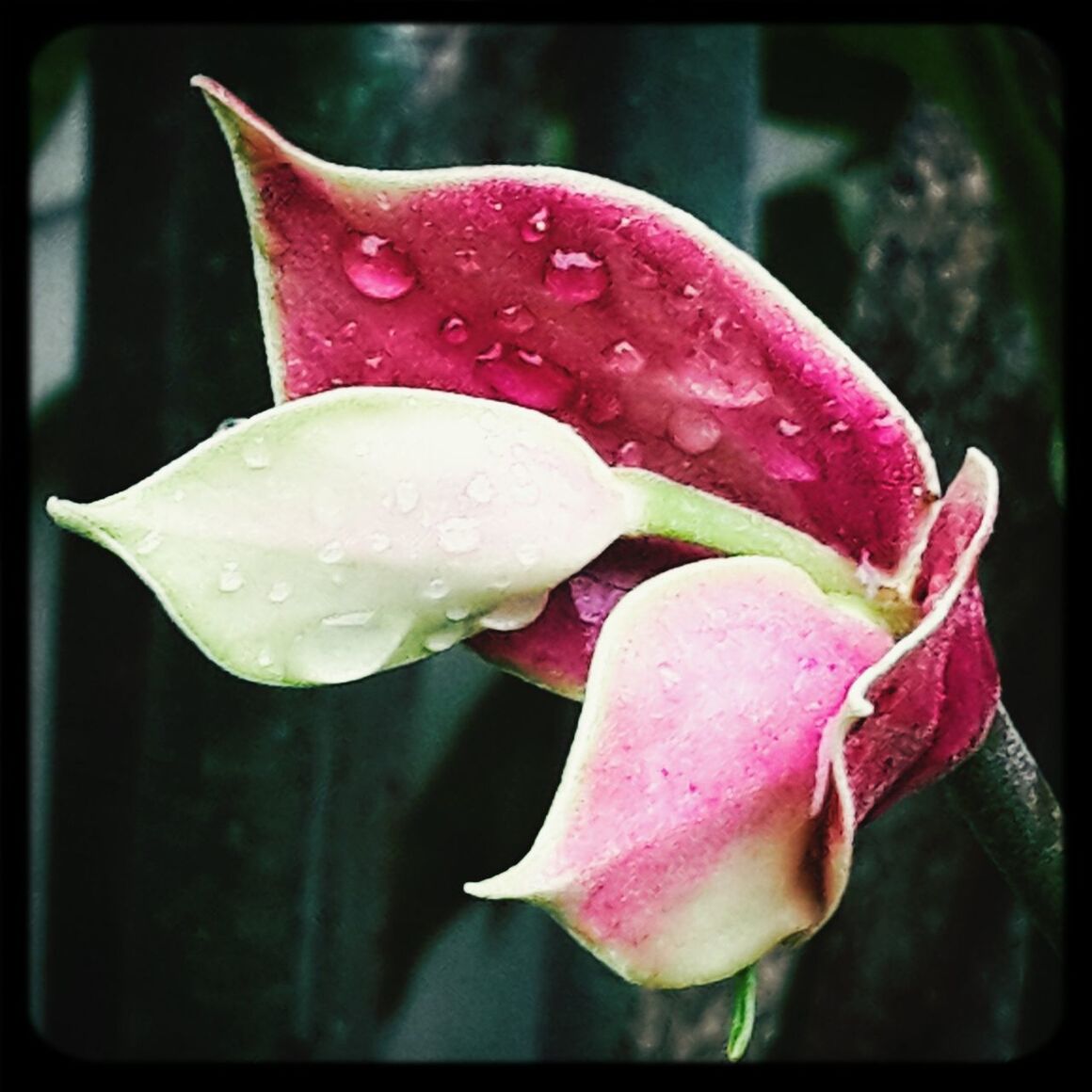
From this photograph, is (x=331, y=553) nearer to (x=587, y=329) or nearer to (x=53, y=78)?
(x=587, y=329)

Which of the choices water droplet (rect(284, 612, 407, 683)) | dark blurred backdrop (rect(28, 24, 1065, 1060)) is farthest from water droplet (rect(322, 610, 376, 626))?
dark blurred backdrop (rect(28, 24, 1065, 1060))

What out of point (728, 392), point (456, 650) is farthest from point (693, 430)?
point (456, 650)

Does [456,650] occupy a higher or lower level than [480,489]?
lower

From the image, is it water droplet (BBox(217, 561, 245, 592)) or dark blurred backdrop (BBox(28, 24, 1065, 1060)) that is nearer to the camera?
water droplet (BBox(217, 561, 245, 592))

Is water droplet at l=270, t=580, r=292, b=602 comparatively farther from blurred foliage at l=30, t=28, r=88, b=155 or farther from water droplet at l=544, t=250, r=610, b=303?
blurred foliage at l=30, t=28, r=88, b=155

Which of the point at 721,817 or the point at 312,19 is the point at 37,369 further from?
the point at 721,817
